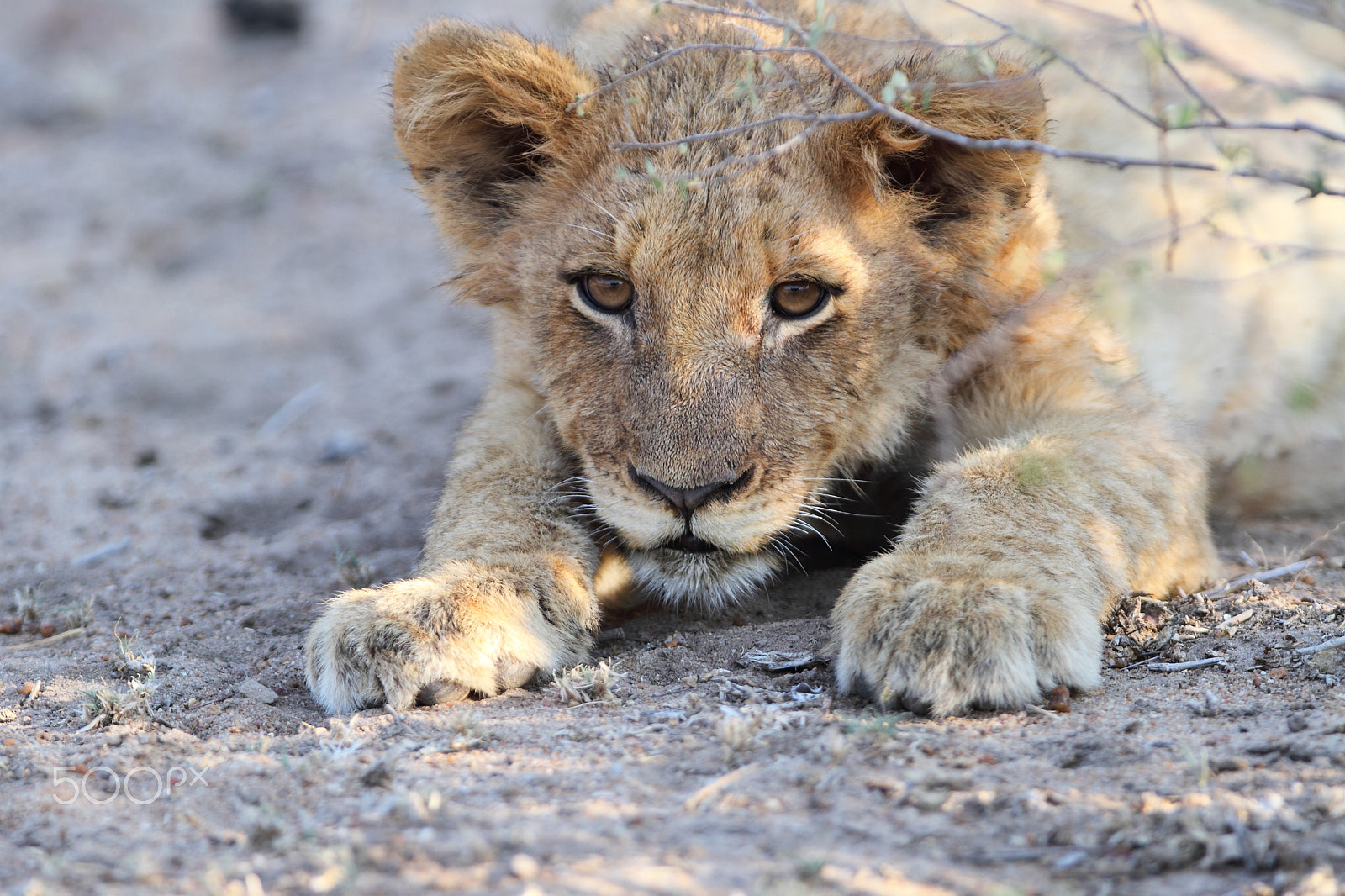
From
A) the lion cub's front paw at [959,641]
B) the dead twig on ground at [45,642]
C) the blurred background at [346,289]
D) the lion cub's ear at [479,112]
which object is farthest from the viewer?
the blurred background at [346,289]

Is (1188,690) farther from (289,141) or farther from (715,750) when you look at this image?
(289,141)

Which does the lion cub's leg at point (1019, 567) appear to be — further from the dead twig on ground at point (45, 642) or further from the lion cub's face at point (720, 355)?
the dead twig on ground at point (45, 642)

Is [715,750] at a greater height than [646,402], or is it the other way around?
[646,402]

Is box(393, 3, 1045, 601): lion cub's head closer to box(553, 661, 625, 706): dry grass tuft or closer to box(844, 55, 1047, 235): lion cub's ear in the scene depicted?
box(844, 55, 1047, 235): lion cub's ear

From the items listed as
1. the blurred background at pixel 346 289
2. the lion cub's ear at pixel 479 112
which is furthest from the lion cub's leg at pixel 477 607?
the lion cub's ear at pixel 479 112

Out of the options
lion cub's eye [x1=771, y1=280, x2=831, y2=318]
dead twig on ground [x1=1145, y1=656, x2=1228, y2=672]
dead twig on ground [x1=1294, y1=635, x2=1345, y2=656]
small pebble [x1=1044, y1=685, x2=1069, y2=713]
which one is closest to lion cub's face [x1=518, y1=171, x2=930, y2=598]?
lion cub's eye [x1=771, y1=280, x2=831, y2=318]

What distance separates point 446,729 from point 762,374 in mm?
1117

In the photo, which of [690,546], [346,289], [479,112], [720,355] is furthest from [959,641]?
[346,289]

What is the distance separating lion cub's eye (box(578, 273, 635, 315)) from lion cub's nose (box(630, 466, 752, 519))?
473 millimetres

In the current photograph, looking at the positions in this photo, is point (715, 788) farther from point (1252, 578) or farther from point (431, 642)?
point (1252, 578)

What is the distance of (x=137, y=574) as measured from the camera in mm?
3955

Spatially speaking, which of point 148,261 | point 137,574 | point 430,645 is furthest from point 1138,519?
point 148,261

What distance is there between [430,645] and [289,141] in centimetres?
693

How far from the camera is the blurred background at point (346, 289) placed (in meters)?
4.16
